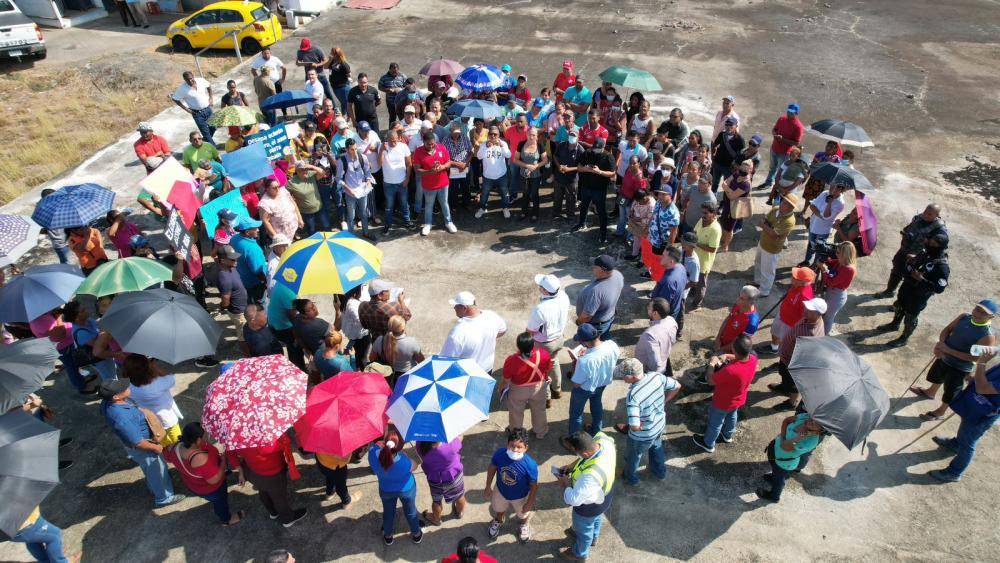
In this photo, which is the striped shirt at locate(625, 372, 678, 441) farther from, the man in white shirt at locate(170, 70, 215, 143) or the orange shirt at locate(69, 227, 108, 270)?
the man in white shirt at locate(170, 70, 215, 143)

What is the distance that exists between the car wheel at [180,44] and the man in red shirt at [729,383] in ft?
68.9

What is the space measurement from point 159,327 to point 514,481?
414 cm

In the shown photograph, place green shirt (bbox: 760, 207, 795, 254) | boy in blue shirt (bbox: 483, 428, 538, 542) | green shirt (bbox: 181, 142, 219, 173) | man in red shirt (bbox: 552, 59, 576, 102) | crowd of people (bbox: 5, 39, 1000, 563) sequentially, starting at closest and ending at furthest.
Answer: boy in blue shirt (bbox: 483, 428, 538, 542) → crowd of people (bbox: 5, 39, 1000, 563) → green shirt (bbox: 760, 207, 795, 254) → green shirt (bbox: 181, 142, 219, 173) → man in red shirt (bbox: 552, 59, 576, 102)

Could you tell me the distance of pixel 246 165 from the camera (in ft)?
30.8

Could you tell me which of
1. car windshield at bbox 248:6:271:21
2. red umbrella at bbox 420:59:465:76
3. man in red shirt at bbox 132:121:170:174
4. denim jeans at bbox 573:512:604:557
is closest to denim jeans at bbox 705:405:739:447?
denim jeans at bbox 573:512:604:557

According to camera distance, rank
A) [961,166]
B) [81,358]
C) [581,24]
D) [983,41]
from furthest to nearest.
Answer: [581,24] < [983,41] < [961,166] < [81,358]

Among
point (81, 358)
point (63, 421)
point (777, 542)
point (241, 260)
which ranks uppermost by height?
point (241, 260)

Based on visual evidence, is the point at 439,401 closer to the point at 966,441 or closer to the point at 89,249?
the point at 966,441

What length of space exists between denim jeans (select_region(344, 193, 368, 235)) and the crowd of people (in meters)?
0.03

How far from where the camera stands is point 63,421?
7.50 metres

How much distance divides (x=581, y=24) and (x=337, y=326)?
57.5ft

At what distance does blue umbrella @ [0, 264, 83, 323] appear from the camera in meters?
6.79

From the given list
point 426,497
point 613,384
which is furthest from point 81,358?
point 613,384

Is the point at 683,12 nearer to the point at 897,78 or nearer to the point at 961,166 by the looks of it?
the point at 897,78
